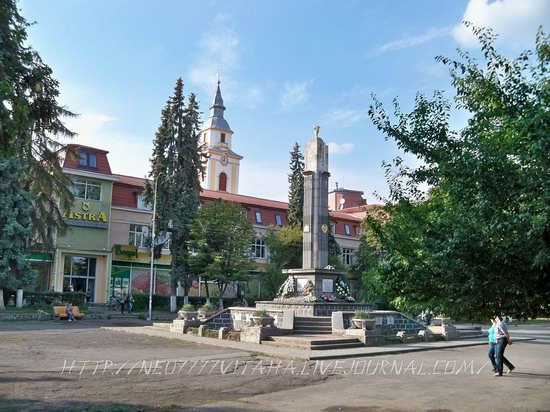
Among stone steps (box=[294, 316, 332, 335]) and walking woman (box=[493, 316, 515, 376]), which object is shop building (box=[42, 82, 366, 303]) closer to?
stone steps (box=[294, 316, 332, 335])

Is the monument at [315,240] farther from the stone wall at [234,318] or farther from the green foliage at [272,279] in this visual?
the green foliage at [272,279]

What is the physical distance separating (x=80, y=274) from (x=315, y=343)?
31880mm

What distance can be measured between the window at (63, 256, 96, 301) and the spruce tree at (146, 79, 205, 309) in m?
7.39

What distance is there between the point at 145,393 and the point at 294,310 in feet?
48.0

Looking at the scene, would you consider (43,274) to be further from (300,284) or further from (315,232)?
(315,232)

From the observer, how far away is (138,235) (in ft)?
159

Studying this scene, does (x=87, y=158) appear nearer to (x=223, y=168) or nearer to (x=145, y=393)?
(x=223, y=168)

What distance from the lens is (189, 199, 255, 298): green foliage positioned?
40.0 metres

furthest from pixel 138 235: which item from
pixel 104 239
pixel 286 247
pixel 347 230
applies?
pixel 347 230

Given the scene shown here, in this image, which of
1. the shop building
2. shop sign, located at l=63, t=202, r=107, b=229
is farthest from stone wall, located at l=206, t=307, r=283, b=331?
shop sign, located at l=63, t=202, r=107, b=229

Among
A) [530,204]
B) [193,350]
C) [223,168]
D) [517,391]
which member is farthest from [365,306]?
[223,168]

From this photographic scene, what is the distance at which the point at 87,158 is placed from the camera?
45.8 metres

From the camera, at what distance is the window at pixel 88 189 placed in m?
44.5

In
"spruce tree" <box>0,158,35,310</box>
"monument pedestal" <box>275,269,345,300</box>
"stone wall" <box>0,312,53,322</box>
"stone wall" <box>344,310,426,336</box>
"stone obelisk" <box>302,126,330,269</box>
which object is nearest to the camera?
"stone wall" <box>344,310,426,336</box>
